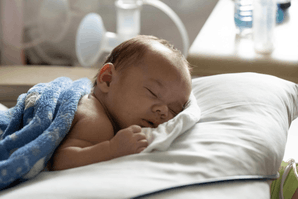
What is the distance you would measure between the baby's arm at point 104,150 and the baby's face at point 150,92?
0.13m

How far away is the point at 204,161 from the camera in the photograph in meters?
0.65

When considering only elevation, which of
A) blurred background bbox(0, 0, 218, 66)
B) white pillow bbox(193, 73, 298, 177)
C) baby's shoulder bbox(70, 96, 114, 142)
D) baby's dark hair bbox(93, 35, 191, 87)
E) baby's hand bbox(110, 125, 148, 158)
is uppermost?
baby's dark hair bbox(93, 35, 191, 87)

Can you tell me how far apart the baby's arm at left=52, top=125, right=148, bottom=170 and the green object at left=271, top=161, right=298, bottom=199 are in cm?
39

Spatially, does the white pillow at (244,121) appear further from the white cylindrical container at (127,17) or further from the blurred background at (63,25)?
the blurred background at (63,25)

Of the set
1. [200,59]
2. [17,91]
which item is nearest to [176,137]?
[200,59]

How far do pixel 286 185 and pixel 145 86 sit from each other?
1.49 feet

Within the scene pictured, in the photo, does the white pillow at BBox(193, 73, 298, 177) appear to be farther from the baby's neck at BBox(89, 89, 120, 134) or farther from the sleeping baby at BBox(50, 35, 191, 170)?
the baby's neck at BBox(89, 89, 120, 134)

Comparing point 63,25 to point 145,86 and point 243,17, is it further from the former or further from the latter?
point 145,86

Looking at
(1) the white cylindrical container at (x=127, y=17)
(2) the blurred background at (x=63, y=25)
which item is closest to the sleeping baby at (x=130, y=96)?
(1) the white cylindrical container at (x=127, y=17)

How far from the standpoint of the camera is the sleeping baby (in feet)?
2.68

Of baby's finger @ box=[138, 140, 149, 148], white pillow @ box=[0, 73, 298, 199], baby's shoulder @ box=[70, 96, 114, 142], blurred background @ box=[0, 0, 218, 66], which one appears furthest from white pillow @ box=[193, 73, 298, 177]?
blurred background @ box=[0, 0, 218, 66]

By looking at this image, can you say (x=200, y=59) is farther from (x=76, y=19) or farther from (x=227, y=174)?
(x=76, y=19)

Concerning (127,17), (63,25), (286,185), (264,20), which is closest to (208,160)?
(286,185)

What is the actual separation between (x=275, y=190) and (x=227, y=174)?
329 millimetres
